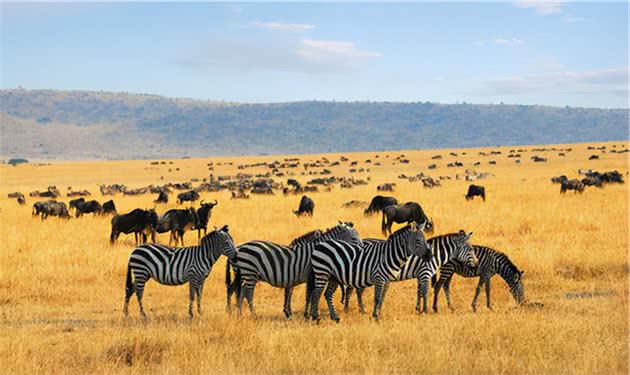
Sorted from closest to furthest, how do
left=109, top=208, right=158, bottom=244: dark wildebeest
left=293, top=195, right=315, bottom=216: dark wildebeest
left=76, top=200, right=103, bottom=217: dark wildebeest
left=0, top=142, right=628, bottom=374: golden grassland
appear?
1. left=0, top=142, right=628, bottom=374: golden grassland
2. left=109, top=208, right=158, bottom=244: dark wildebeest
3. left=293, top=195, right=315, bottom=216: dark wildebeest
4. left=76, top=200, right=103, bottom=217: dark wildebeest

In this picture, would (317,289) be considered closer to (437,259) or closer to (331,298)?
(331,298)

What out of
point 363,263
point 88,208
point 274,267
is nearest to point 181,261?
point 274,267

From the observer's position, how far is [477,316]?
1205 centimetres

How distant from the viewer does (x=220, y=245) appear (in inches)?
497

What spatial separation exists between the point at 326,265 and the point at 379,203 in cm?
1493

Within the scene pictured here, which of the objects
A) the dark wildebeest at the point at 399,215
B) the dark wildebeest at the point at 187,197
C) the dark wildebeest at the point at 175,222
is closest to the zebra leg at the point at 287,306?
the dark wildebeest at the point at 175,222

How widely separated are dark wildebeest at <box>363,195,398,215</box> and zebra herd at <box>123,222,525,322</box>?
12732 mm

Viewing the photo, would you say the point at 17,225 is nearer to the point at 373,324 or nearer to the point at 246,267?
the point at 246,267

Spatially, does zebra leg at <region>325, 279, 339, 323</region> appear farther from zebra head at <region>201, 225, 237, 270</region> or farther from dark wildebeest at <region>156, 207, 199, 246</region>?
dark wildebeest at <region>156, 207, 199, 246</region>

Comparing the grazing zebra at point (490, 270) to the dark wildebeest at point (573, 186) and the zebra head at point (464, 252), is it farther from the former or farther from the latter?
the dark wildebeest at point (573, 186)

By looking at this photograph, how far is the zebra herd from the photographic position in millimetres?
11984

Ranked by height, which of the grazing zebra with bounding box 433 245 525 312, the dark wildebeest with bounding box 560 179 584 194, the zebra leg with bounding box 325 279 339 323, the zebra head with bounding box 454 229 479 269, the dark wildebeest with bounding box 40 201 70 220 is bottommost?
the dark wildebeest with bounding box 40 201 70 220

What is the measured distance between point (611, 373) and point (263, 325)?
516 centimetres

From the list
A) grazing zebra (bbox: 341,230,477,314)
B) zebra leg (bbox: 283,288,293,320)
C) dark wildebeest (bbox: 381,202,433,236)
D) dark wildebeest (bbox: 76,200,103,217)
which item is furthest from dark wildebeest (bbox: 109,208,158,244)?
grazing zebra (bbox: 341,230,477,314)
